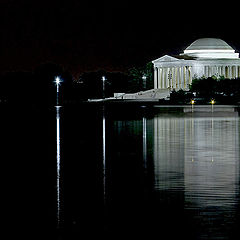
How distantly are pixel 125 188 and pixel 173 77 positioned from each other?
574ft

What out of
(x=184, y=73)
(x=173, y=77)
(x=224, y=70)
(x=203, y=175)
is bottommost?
(x=203, y=175)

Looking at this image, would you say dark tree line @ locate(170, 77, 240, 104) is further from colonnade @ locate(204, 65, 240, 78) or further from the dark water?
the dark water

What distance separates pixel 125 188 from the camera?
2023cm

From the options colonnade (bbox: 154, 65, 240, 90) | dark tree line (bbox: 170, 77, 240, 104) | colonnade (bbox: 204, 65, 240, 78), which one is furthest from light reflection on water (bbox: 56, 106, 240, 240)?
colonnade (bbox: 204, 65, 240, 78)

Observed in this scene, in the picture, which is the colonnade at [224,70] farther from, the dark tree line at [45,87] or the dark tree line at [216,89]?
the dark tree line at [216,89]

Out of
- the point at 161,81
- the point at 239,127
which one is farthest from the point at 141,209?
the point at 161,81

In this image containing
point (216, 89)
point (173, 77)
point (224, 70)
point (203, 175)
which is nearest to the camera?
point (203, 175)

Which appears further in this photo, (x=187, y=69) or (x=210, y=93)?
(x=187, y=69)

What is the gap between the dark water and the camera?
15125 mm

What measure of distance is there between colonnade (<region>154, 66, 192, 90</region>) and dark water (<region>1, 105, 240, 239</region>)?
6178 inches

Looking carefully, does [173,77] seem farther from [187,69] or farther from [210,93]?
[210,93]

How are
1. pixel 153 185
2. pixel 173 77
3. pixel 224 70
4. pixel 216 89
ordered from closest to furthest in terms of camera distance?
pixel 153 185 < pixel 216 89 < pixel 173 77 < pixel 224 70

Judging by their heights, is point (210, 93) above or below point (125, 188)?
above

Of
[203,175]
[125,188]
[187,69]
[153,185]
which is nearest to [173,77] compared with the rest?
[187,69]
